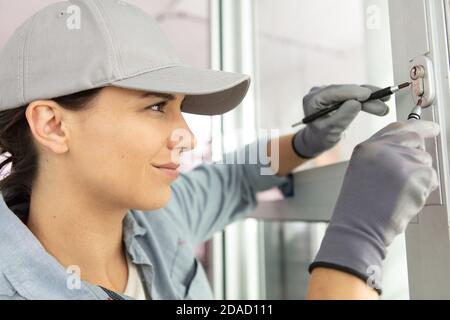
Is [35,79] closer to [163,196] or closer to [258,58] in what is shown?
[163,196]

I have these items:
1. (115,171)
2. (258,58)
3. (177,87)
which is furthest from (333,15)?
(115,171)

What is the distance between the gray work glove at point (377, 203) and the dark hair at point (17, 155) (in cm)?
53

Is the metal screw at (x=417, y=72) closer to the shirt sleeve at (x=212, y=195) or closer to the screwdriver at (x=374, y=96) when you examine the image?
the screwdriver at (x=374, y=96)

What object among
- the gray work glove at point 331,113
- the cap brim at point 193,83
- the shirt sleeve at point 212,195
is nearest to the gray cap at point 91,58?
the cap brim at point 193,83

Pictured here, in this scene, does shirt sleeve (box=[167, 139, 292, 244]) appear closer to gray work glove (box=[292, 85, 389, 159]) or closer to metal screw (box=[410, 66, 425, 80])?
gray work glove (box=[292, 85, 389, 159])

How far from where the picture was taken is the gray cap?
0.60 m

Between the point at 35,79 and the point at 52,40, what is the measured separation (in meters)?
0.07

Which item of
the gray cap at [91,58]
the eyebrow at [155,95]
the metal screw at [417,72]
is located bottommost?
the metal screw at [417,72]

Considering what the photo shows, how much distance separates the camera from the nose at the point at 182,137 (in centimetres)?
68

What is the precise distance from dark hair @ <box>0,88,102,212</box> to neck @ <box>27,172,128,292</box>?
3cm

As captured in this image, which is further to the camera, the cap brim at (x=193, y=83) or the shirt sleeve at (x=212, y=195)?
the shirt sleeve at (x=212, y=195)

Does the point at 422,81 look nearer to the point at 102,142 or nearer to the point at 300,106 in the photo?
the point at 300,106

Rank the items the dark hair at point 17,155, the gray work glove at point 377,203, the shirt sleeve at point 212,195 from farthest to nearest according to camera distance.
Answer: the shirt sleeve at point 212,195, the dark hair at point 17,155, the gray work glove at point 377,203

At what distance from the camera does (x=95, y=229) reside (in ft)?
2.50
